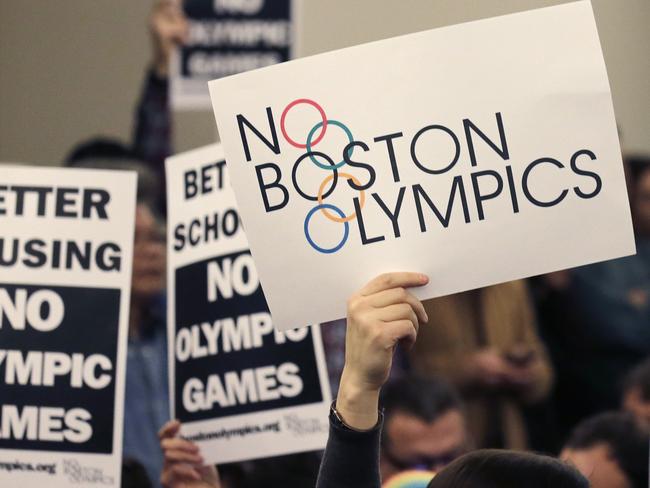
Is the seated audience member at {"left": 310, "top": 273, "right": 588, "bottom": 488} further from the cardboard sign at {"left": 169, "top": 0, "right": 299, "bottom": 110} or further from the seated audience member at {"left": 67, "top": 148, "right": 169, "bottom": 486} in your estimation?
the cardboard sign at {"left": 169, "top": 0, "right": 299, "bottom": 110}

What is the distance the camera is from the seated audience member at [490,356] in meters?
3.86

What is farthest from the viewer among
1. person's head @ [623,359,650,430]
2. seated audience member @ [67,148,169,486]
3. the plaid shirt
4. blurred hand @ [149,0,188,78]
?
blurred hand @ [149,0,188,78]

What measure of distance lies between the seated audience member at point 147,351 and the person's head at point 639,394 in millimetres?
1205

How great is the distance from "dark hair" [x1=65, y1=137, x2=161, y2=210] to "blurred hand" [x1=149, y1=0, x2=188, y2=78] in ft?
1.52

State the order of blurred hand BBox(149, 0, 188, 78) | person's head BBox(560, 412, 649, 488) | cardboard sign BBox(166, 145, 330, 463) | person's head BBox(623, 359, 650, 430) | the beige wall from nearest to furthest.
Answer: cardboard sign BBox(166, 145, 330, 463) < person's head BBox(560, 412, 649, 488) < person's head BBox(623, 359, 650, 430) < blurred hand BBox(149, 0, 188, 78) < the beige wall

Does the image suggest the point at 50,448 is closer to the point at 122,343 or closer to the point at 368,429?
the point at 122,343

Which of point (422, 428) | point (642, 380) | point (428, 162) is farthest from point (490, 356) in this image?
point (428, 162)

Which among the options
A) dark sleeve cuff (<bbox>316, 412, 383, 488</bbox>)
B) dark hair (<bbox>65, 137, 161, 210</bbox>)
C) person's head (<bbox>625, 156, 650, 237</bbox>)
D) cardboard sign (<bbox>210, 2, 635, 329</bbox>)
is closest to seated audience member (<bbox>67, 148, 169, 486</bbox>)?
dark hair (<bbox>65, 137, 161, 210</bbox>)

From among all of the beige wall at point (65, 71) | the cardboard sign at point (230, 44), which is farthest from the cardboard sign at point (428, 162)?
the beige wall at point (65, 71)

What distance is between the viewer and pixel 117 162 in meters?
3.96

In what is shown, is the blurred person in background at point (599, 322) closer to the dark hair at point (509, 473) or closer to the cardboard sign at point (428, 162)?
the cardboard sign at point (428, 162)

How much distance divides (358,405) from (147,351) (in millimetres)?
1526

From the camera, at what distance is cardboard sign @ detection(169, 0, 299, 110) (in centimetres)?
460

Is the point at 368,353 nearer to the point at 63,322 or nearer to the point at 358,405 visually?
the point at 358,405
